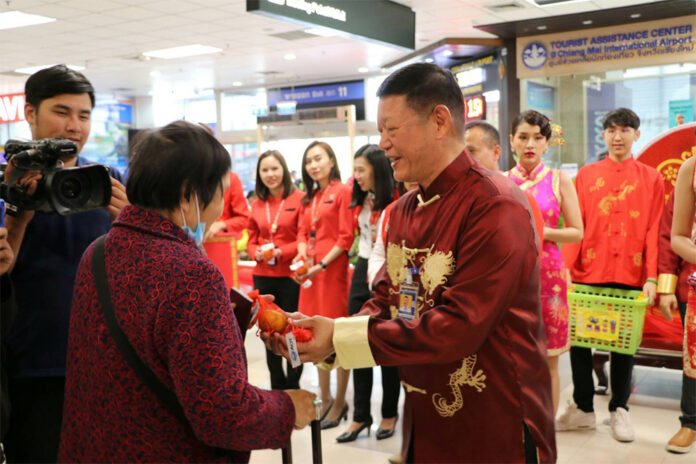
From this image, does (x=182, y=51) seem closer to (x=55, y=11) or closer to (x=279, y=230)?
(x=55, y=11)

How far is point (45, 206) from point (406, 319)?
0.95m

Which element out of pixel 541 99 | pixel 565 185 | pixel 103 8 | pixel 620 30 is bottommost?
pixel 565 185

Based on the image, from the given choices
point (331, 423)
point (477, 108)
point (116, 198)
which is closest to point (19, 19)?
point (477, 108)

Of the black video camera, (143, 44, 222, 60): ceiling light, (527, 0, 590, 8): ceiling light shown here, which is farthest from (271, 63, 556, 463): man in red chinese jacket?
(143, 44, 222, 60): ceiling light

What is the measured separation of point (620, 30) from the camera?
26.8ft

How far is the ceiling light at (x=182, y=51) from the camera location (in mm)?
10984

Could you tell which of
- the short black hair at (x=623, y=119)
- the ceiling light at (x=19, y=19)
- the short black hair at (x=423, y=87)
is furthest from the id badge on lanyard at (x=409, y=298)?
the ceiling light at (x=19, y=19)

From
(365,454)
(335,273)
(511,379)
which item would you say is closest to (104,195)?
(511,379)

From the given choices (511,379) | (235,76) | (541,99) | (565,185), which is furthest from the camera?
(235,76)

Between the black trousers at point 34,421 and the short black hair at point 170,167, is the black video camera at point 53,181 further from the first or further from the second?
the black trousers at point 34,421

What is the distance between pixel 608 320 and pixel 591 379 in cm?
39

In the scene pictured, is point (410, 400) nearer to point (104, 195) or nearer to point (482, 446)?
point (482, 446)

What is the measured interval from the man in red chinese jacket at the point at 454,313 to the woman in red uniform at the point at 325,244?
9.02 ft

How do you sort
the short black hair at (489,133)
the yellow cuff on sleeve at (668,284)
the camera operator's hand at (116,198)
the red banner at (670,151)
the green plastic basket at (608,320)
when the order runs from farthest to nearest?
1. the red banner at (670,151)
2. the green plastic basket at (608,320)
3. the yellow cuff on sleeve at (668,284)
4. the short black hair at (489,133)
5. the camera operator's hand at (116,198)
